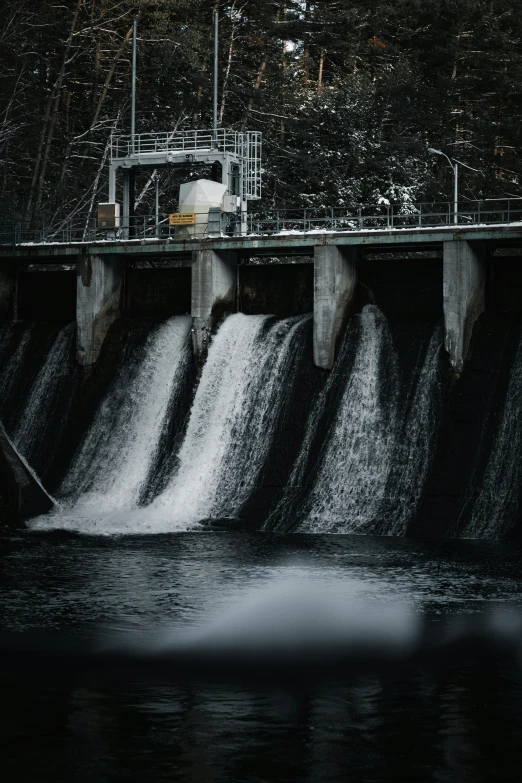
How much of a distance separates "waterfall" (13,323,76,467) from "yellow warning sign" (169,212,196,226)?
6.54 metres

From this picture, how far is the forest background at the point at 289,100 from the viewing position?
233 ft

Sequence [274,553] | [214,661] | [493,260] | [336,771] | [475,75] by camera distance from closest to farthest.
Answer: [336,771] → [214,661] → [274,553] → [493,260] → [475,75]

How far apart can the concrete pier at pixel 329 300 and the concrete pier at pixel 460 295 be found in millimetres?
4519

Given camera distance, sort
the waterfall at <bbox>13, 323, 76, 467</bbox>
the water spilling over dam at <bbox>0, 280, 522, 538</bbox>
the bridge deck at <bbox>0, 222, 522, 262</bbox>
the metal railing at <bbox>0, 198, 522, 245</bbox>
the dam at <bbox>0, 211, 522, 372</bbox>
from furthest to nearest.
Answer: the waterfall at <bbox>13, 323, 76, 467</bbox> < the metal railing at <bbox>0, 198, 522, 245</bbox> < the dam at <bbox>0, 211, 522, 372</bbox> < the bridge deck at <bbox>0, 222, 522, 262</bbox> < the water spilling over dam at <bbox>0, 280, 522, 538</bbox>

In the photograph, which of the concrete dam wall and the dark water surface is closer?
the dark water surface

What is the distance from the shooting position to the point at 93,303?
175ft

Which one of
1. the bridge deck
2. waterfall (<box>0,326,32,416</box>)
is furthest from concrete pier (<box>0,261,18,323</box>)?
waterfall (<box>0,326,32,416</box>)

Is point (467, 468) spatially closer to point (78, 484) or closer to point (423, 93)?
point (78, 484)

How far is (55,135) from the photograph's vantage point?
75.1 meters

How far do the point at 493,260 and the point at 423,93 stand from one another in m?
31.5

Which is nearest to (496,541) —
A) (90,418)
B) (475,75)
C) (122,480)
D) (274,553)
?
(274,553)

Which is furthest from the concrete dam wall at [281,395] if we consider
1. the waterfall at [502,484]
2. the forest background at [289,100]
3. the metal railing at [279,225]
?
the forest background at [289,100]

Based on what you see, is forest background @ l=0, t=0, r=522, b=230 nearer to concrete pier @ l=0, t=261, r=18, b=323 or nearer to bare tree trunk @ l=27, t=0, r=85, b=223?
bare tree trunk @ l=27, t=0, r=85, b=223

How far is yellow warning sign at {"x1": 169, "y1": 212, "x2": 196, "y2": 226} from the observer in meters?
53.6
